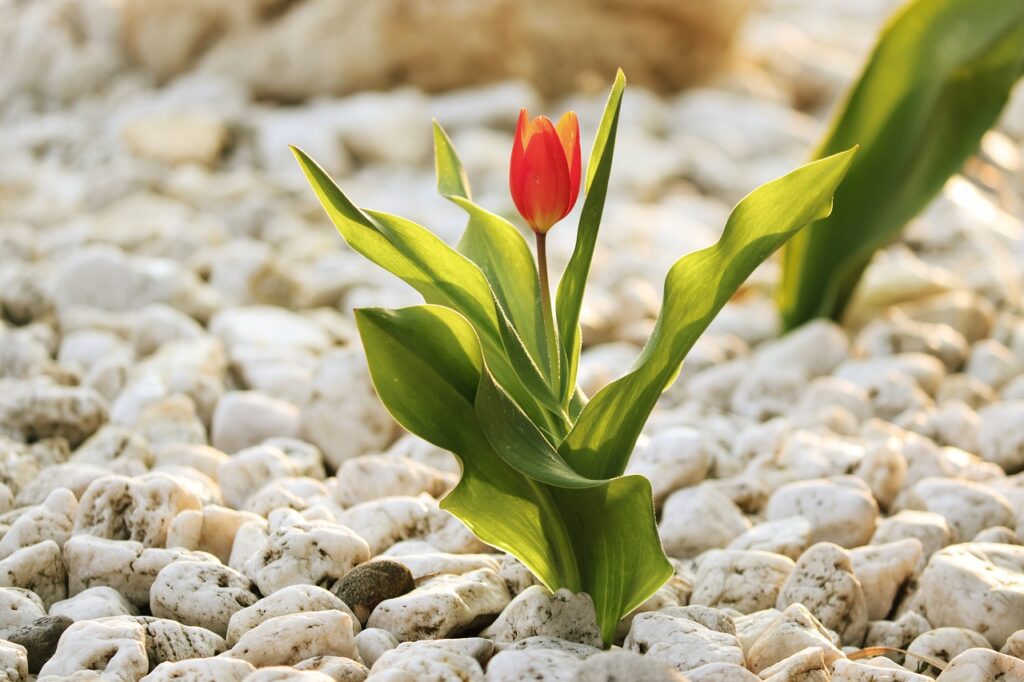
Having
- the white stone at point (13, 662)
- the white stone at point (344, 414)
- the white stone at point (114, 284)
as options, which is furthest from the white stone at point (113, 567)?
the white stone at point (114, 284)

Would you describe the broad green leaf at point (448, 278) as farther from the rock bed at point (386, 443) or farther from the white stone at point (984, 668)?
the white stone at point (984, 668)

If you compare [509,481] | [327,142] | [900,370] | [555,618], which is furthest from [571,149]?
[327,142]

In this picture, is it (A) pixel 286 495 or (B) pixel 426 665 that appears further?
(A) pixel 286 495

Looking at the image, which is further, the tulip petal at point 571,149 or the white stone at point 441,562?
the white stone at point 441,562

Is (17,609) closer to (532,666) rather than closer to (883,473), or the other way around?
(532,666)

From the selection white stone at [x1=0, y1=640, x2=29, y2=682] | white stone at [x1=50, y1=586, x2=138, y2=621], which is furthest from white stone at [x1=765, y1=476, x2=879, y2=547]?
white stone at [x1=0, y1=640, x2=29, y2=682]

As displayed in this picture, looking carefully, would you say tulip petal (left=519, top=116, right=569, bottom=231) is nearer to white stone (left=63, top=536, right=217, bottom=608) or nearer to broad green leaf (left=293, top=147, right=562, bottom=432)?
broad green leaf (left=293, top=147, right=562, bottom=432)

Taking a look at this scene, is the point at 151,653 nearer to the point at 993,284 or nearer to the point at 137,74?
the point at 993,284
